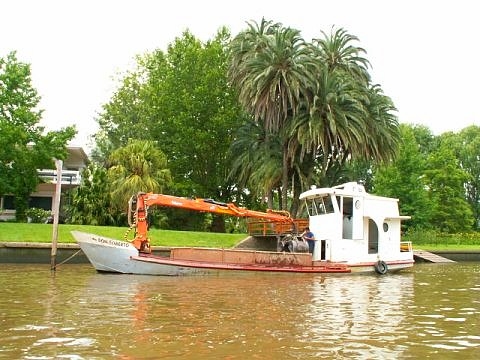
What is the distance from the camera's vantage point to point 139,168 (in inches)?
1604

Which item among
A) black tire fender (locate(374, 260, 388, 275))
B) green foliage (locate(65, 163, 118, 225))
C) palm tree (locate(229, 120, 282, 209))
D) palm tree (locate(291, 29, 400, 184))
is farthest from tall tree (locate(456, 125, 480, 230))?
black tire fender (locate(374, 260, 388, 275))

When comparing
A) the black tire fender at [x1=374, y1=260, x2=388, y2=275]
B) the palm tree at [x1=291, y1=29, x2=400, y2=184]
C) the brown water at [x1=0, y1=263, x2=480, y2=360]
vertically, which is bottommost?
the brown water at [x1=0, y1=263, x2=480, y2=360]

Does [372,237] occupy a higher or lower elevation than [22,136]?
lower

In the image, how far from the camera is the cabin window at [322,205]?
26.1 metres

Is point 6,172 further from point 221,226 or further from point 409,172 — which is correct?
point 409,172

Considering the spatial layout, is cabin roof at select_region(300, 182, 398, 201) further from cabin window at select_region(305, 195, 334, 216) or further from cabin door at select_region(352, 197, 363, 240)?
cabin door at select_region(352, 197, 363, 240)

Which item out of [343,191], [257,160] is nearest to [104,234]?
[343,191]

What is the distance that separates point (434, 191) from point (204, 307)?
196ft

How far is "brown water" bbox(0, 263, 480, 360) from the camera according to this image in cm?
870

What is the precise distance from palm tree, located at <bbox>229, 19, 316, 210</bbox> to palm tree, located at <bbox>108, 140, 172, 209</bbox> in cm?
818

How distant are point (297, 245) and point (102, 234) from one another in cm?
1302

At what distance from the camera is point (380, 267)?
25953mm

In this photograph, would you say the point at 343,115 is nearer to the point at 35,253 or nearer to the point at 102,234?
the point at 102,234

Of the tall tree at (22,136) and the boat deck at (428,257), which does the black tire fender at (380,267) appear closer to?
the boat deck at (428,257)
